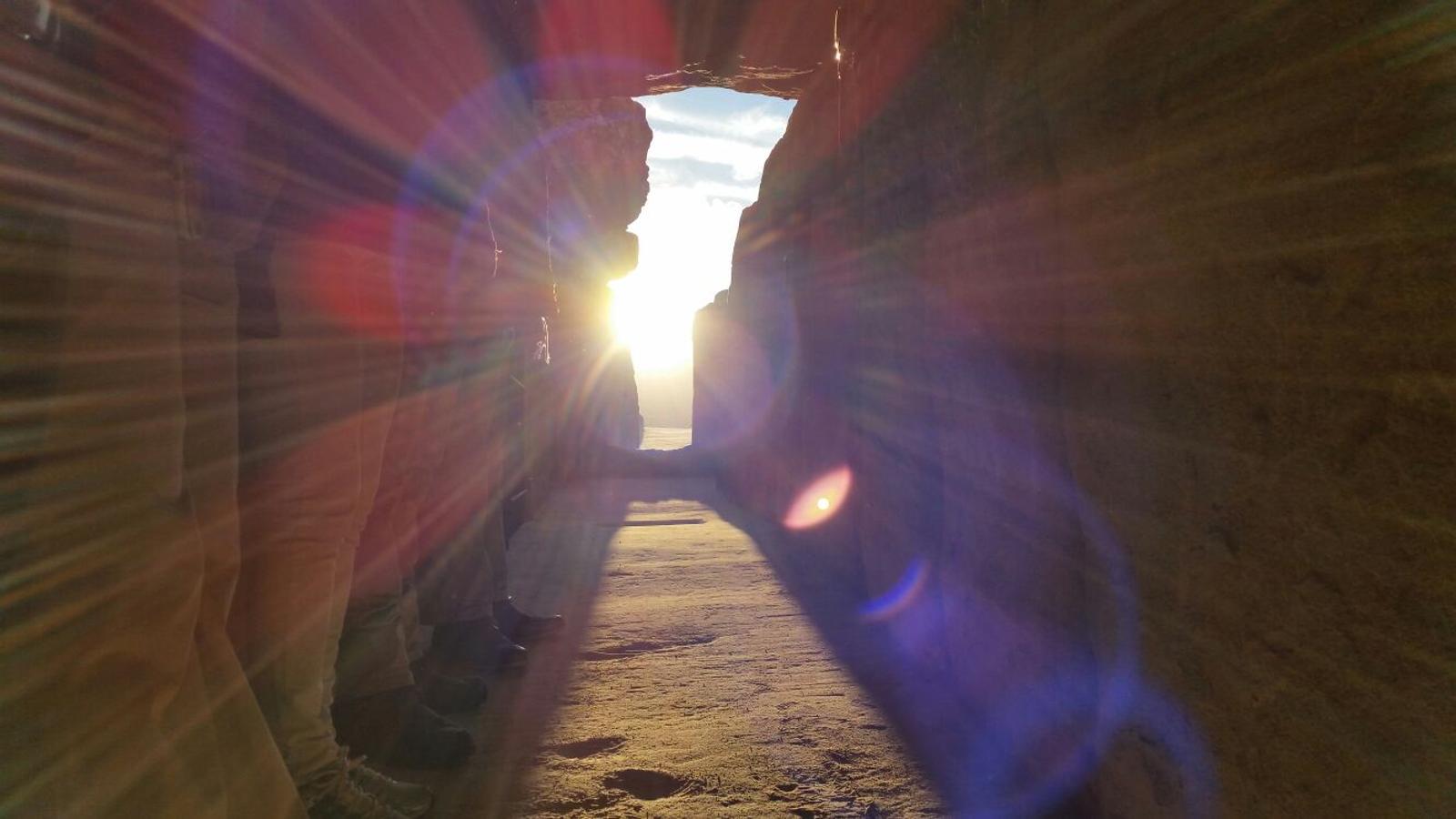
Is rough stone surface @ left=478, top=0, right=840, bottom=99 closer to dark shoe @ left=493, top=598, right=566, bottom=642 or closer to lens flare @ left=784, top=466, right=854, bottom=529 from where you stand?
lens flare @ left=784, top=466, right=854, bottom=529

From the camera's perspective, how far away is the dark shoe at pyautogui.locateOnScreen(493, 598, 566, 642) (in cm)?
314

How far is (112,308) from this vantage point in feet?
3.41

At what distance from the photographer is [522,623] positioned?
3207 mm

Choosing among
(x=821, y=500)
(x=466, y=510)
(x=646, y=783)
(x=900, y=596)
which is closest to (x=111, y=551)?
(x=646, y=783)

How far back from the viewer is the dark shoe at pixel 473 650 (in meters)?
2.75

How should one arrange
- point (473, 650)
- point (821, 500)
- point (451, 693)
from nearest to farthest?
point (451, 693)
point (473, 650)
point (821, 500)

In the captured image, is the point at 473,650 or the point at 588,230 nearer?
the point at 473,650

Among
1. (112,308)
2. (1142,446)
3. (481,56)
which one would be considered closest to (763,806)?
(1142,446)

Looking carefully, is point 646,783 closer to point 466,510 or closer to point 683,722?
point 683,722

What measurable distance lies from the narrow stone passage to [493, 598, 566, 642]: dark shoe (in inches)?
6.9

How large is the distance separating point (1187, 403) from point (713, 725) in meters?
1.53

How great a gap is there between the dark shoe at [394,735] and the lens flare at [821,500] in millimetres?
2600

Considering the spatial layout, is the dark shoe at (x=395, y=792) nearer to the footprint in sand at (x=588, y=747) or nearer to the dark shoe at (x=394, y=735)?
the dark shoe at (x=394, y=735)

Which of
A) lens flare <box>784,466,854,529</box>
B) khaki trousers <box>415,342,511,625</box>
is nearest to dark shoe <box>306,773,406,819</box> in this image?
khaki trousers <box>415,342,511,625</box>
